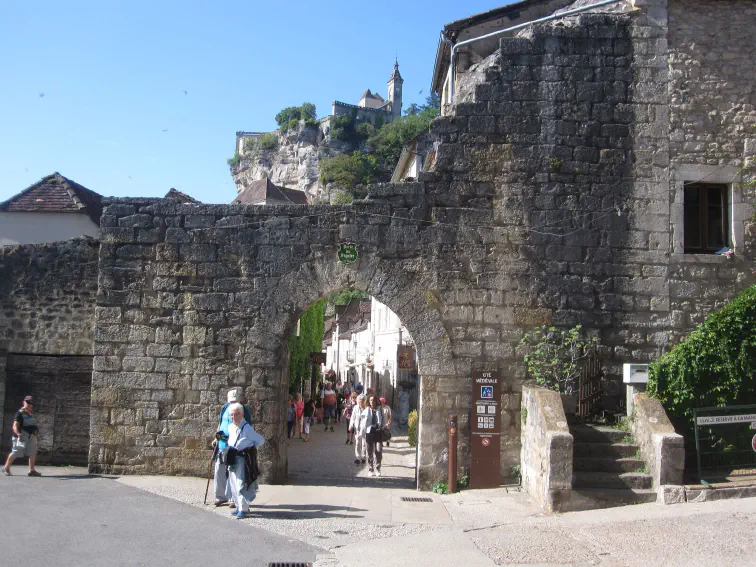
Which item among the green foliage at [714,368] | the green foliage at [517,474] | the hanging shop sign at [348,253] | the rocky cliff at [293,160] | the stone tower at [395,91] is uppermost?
the stone tower at [395,91]

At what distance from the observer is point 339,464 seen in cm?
1438

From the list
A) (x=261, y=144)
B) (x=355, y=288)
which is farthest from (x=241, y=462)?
(x=261, y=144)

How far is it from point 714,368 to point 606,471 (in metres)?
1.90

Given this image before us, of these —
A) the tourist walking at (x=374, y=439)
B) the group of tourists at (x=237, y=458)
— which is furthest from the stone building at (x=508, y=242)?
the tourist walking at (x=374, y=439)

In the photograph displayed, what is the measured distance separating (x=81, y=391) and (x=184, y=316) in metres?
2.69

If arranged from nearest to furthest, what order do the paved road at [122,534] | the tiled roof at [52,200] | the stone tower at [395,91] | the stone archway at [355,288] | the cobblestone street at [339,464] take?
the paved road at [122,534], the stone archway at [355,288], the cobblestone street at [339,464], the tiled roof at [52,200], the stone tower at [395,91]

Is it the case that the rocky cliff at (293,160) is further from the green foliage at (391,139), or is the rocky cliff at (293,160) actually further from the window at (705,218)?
the window at (705,218)

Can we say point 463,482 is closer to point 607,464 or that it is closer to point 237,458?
point 607,464

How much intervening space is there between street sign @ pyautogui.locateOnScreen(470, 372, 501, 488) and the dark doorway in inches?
243

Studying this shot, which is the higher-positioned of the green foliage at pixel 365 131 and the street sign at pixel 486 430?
the green foliage at pixel 365 131

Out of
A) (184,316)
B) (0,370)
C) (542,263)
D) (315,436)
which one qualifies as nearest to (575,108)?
(542,263)

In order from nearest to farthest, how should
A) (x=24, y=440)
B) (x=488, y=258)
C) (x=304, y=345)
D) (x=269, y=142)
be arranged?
(x=488, y=258), (x=24, y=440), (x=304, y=345), (x=269, y=142)

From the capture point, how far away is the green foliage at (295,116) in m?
87.7

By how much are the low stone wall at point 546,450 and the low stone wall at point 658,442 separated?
998mm
